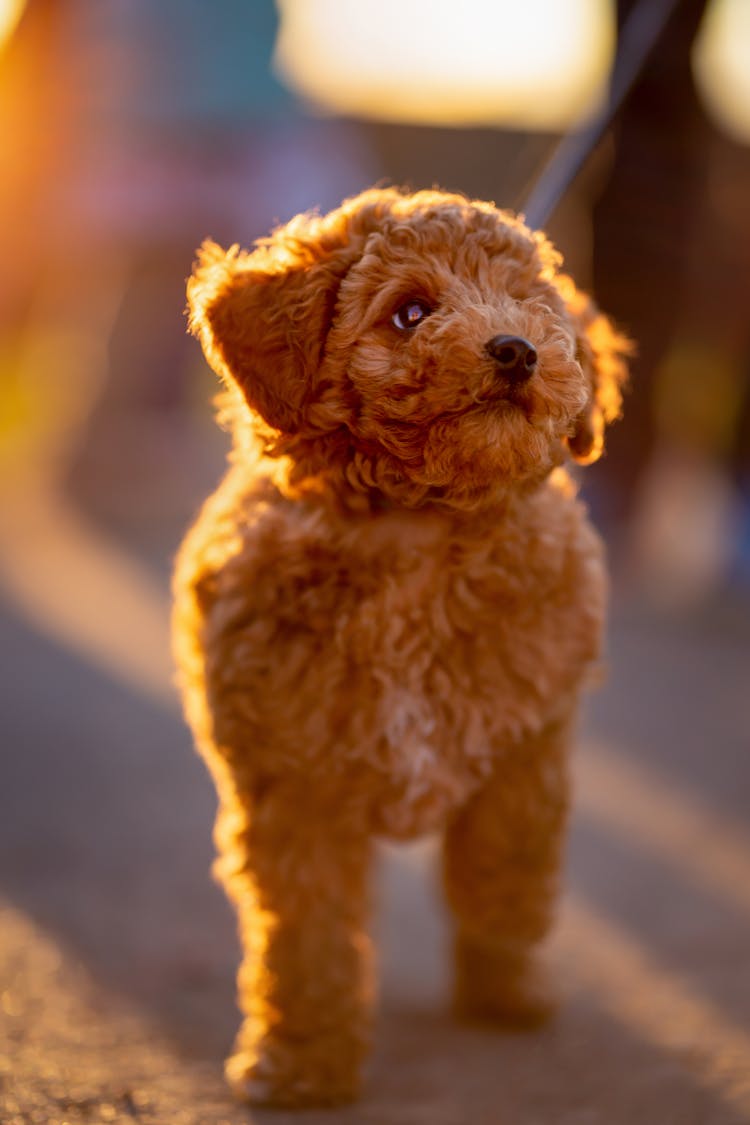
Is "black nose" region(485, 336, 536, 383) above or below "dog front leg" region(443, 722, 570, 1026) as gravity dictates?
above

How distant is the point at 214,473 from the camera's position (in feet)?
28.2

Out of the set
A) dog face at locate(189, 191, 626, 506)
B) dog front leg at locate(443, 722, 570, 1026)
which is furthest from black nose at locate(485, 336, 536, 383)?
dog front leg at locate(443, 722, 570, 1026)

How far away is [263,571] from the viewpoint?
2.32m

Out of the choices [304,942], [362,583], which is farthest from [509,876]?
[362,583]

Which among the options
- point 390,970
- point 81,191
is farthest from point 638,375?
point 81,191

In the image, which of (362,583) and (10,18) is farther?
(10,18)

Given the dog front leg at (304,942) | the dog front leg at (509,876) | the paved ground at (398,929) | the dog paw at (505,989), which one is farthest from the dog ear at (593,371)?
the paved ground at (398,929)

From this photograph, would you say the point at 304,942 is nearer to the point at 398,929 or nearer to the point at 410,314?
the point at 398,929

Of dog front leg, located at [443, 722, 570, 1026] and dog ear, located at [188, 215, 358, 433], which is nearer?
dog ear, located at [188, 215, 358, 433]

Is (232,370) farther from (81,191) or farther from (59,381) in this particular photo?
(59,381)

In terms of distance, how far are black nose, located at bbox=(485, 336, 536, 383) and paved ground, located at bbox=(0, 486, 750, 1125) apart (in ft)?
4.07

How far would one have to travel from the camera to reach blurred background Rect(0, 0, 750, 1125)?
3127 mm

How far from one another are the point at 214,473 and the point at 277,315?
21.1 ft

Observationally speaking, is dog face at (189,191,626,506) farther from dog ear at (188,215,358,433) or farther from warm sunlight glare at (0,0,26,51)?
warm sunlight glare at (0,0,26,51)
